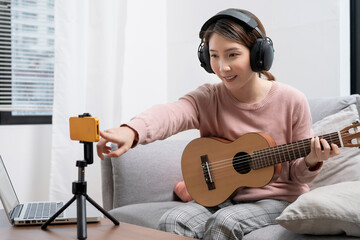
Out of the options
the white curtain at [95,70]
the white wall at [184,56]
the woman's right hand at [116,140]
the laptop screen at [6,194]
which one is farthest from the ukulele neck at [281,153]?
the white curtain at [95,70]

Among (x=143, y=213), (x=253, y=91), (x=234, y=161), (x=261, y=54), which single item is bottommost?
(x=143, y=213)

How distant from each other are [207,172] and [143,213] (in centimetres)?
34

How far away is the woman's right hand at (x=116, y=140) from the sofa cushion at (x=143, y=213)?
1.88ft

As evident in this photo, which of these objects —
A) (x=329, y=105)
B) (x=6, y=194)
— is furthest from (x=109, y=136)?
(x=329, y=105)

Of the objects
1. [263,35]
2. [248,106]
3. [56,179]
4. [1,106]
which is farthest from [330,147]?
[1,106]

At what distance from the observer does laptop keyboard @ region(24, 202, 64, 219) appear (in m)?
1.20

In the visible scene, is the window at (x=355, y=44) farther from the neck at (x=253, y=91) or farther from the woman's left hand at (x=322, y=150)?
the woman's left hand at (x=322, y=150)

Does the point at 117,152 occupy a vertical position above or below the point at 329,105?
below

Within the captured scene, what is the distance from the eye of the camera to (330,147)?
1.34 m

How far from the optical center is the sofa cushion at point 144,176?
6.25ft

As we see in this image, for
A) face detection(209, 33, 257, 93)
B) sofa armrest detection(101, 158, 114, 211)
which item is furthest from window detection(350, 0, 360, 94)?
sofa armrest detection(101, 158, 114, 211)

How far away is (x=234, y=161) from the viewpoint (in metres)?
1.50

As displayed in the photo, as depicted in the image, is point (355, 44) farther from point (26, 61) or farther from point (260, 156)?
point (26, 61)

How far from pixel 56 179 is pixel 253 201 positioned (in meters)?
1.45
